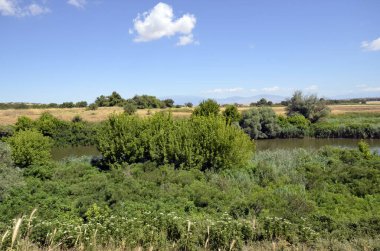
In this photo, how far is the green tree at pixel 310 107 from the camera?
172 ft

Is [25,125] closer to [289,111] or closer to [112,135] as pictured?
[112,135]

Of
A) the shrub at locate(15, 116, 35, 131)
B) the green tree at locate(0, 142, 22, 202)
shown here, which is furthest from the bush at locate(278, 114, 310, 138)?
the green tree at locate(0, 142, 22, 202)

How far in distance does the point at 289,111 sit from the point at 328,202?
44028 millimetres

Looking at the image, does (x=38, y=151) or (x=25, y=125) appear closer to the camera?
(x=38, y=151)

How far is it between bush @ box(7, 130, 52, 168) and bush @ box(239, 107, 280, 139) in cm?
2856

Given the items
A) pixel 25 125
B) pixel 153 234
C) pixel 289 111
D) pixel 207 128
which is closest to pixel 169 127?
pixel 207 128

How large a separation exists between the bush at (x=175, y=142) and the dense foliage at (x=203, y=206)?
1.19 metres

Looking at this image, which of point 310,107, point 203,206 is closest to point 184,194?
point 203,206

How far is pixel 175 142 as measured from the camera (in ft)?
65.7

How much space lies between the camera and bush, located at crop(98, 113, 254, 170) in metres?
19.5

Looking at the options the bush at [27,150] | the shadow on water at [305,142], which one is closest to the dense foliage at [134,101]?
the shadow on water at [305,142]

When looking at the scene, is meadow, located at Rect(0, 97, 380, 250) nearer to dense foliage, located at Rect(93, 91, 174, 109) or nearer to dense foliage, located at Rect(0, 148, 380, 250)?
dense foliage, located at Rect(0, 148, 380, 250)

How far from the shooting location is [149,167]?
61.3ft

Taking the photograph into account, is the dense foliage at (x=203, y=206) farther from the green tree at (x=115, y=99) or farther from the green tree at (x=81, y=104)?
the green tree at (x=81, y=104)
